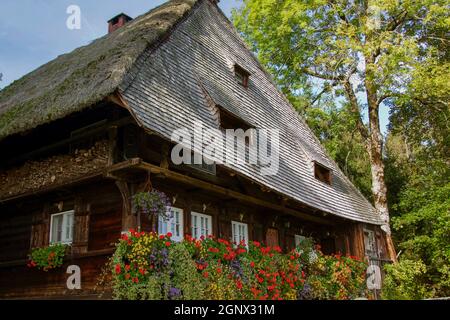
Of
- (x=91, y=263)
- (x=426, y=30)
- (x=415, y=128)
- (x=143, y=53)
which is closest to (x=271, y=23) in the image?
(x=426, y=30)

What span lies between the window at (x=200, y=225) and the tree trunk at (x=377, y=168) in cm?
881

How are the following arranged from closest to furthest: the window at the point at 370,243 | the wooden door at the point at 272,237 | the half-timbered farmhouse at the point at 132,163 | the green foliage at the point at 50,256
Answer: the half-timbered farmhouse at the point at 132,163
the green foliage at the point at 50,256
the wooden door at the point at 272,237
the window at the point at 370,243

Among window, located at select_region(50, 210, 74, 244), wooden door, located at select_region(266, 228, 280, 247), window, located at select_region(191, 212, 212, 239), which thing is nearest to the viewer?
window, located at select_region(50, 210, 74, 244)

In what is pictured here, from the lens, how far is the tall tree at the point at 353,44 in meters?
16.8

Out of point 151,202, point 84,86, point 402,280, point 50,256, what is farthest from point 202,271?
point 402,280

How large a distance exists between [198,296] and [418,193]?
13.7 metres

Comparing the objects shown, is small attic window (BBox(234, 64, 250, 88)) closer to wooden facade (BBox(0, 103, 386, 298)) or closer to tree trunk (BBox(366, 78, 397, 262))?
wooden facade (BBox(0, 103, 386, 298))

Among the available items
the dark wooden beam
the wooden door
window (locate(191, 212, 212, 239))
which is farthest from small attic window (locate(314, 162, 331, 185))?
window (locate(191, 212, 212, 239))

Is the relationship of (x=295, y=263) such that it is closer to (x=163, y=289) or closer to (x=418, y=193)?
(x=163, y=289)

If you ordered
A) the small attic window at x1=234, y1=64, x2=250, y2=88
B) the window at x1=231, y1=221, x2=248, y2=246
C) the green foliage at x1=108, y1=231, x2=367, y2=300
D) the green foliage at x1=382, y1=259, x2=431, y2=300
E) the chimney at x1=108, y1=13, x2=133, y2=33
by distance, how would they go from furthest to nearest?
the chimney at x1=108, y1=13, x2=133, y2=33 < the green foliage at x1=382, y1=259, x2=431, y2=300 < the small attic window at x1=234, y1=64, x2=250, y2=88 < the window at x1=231, y1=221, x2=248, y2=246 < the green foliage at x1=108, y1=231, x2=367, y2=300

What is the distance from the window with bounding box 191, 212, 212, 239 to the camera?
33.5 feet

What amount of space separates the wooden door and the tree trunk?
19.1ft

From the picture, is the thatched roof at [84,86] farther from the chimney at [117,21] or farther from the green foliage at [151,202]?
the chimney at [117,21]

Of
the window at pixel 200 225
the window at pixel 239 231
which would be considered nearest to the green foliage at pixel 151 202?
the window at pixel 200 225
